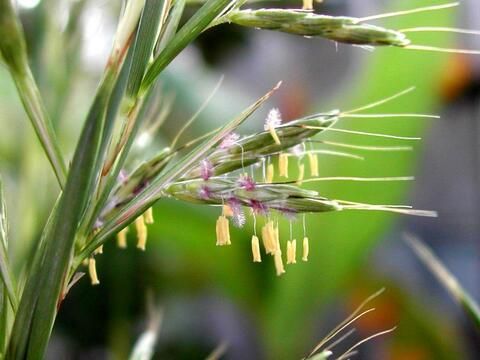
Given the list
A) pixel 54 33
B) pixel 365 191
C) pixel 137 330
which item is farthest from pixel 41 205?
pixel 137 330

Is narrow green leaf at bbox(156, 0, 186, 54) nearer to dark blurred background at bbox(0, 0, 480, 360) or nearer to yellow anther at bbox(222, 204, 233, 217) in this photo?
yellow anther at bbox(222, 204, 233, 217)

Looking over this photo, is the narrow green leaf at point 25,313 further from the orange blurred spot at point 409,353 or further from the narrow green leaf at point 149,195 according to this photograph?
the orange blurred spot at point 409,353

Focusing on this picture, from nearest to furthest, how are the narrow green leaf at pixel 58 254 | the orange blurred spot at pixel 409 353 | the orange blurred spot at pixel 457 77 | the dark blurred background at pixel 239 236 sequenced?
1. the narrow green leaf at pixel 58 254
2. the dark blurred background at pixel 239 236
3. the orange blurred spot at pixel 409 353
4. the orange blurred spot at pixel 457 77

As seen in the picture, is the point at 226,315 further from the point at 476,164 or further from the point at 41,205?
the point at 41,205

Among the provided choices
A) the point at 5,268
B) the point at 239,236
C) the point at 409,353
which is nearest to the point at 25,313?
the point at 5,268

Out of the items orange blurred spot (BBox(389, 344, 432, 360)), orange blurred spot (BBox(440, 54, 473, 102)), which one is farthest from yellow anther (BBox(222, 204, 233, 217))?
orange blurred spot (BBox(440, 54, 473, 102))

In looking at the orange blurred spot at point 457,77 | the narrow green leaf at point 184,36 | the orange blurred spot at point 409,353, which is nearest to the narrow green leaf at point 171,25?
the narrow green leaf at point 184,36
